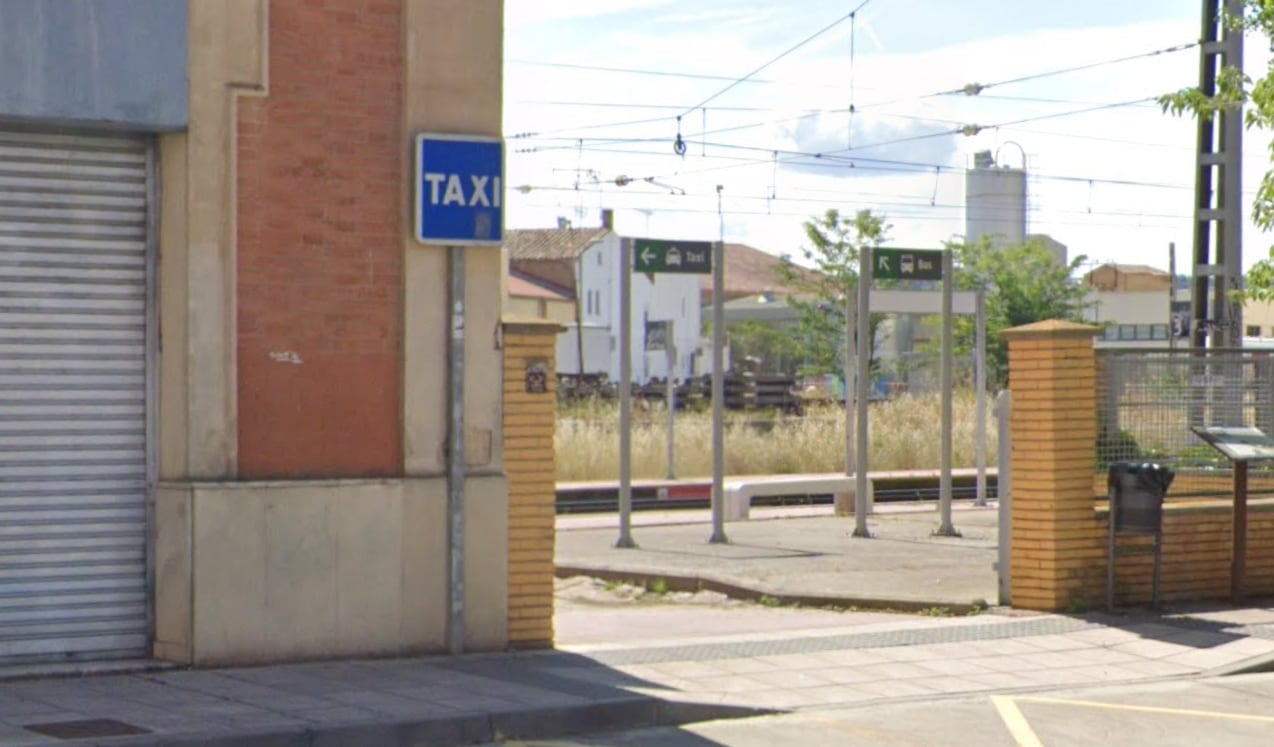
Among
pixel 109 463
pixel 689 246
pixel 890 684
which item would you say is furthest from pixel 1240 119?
pixel 109 463

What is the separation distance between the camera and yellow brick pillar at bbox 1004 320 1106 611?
14.5 m

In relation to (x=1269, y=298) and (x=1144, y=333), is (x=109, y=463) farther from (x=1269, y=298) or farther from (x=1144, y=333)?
(x=1144, y=333)

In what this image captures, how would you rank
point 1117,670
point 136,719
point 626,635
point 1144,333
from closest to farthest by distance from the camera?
point 136,719 → point 1117,670 → point 626,635 → point 1144,333

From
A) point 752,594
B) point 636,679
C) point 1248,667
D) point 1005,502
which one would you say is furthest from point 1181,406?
point 636,679

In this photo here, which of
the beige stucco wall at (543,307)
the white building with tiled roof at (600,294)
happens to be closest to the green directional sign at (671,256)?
the beige stucco wall at (543,307)

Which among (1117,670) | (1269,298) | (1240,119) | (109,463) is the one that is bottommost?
(1117,670)

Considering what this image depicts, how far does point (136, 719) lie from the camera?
30.2 feet

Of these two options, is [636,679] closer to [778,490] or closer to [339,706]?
[339,706]

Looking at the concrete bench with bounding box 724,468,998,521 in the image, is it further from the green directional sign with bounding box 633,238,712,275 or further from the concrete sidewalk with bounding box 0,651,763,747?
the concrete sidewalk with bounding box 0,651,763,747

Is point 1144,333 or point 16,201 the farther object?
point 1144,333

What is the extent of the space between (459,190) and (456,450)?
1.60 metres

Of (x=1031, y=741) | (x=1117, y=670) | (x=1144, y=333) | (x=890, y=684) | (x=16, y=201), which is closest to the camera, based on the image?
(x=1031, y=741)

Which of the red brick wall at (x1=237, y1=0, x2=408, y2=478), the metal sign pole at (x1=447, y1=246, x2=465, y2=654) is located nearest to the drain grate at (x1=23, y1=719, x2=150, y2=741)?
the red brick wall at (x1=237, y1=0, x2=408, y2=478)

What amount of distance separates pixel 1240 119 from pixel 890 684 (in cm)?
1137
